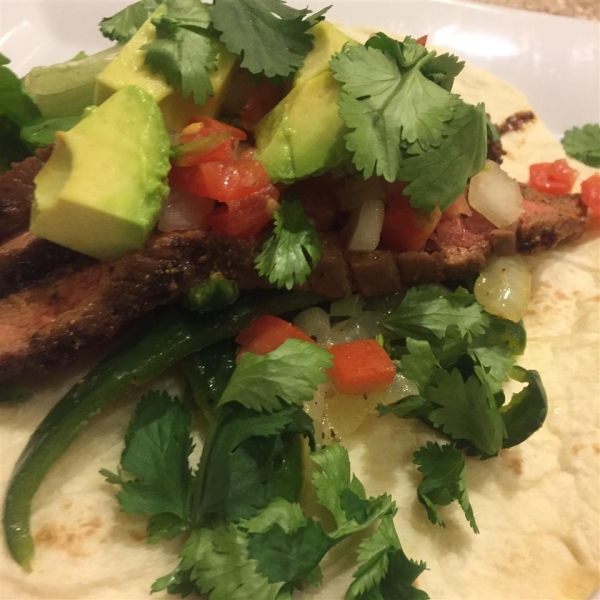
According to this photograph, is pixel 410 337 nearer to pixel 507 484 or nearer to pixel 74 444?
pixel 507 484

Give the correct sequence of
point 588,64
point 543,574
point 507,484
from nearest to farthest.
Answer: point 543,574 < point 507,484 < point 588,64

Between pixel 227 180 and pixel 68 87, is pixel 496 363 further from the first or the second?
pixel 68 87

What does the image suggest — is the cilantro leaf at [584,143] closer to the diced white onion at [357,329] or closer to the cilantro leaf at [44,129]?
the diced white onion at [357,329]

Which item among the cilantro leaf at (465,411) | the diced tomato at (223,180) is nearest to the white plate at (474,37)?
the diced tomato at (223,180)

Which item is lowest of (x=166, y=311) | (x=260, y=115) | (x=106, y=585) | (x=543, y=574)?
(x=543, y=574)

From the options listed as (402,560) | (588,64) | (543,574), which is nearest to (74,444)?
(402,560)

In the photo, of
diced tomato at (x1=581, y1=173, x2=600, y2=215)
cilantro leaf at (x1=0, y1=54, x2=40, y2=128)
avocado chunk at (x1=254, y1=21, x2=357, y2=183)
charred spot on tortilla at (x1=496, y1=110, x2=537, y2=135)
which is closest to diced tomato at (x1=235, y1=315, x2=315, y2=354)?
avocado chunk at (x1=254, y1=21, x2=357, y2=183)

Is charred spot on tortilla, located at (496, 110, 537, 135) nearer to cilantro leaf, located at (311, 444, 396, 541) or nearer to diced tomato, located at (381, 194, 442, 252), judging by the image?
diced tomato, located at (381, 194, 442, 252)
